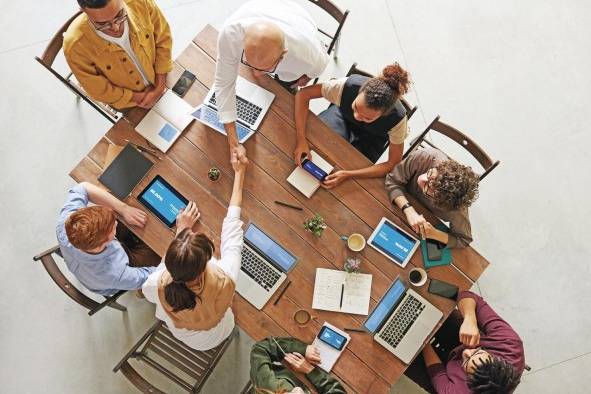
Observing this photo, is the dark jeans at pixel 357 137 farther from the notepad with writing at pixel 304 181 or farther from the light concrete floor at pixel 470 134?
the light concrete floor at pixel 470 134

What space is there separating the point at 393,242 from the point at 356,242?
0.20m

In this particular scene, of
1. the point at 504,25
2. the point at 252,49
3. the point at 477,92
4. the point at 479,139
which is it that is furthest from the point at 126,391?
the point at 504,25

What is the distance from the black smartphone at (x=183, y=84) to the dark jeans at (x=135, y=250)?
0.78 meters

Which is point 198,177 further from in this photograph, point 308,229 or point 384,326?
point 384,326

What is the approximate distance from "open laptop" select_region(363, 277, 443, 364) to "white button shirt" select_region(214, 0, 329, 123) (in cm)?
121

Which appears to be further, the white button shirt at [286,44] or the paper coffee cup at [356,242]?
the paper coffee cup at [356,242]

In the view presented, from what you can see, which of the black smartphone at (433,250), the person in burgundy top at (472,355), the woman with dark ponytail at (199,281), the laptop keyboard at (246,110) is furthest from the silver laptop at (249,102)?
the person in burgundy top at (472,355)

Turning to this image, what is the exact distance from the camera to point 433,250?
2525 mm

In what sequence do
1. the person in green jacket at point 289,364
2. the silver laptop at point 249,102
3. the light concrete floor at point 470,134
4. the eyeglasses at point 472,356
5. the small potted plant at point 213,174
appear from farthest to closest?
the light concrete floor at point 470,134 → the silver laptop at point 249,102 → the small potted plant at point 213,174 → the eyeglasses at point 472,356 → the person in green jacket at point 289,364

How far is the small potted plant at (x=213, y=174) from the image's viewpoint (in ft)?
8.16

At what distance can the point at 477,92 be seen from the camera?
12.2ft

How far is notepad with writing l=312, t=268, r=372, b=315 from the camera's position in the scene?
2.44 meters

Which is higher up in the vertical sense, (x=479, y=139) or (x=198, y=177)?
(x=479, y=139)

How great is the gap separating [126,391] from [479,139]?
9.89ft
